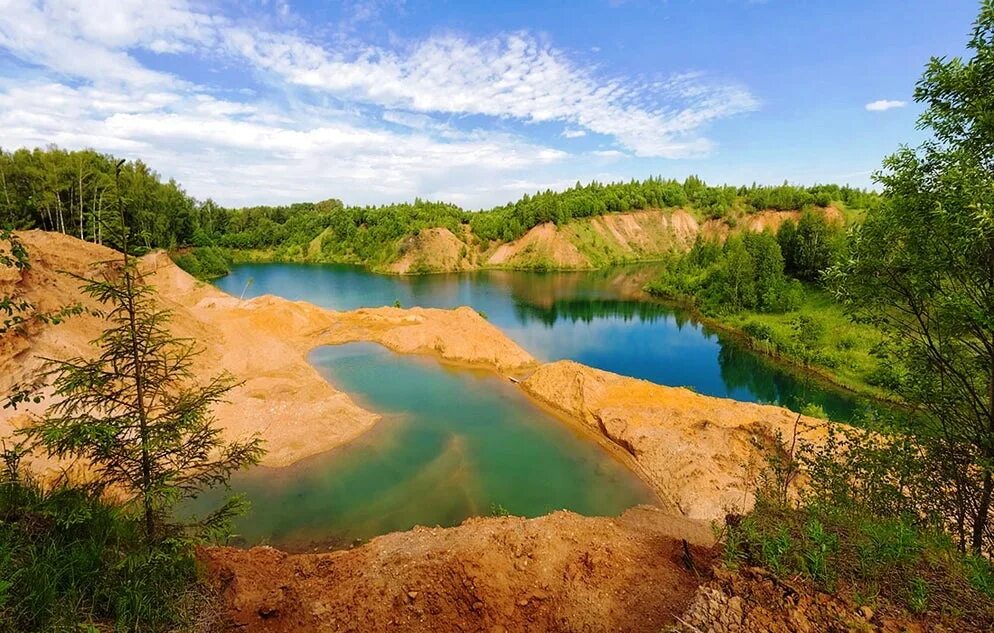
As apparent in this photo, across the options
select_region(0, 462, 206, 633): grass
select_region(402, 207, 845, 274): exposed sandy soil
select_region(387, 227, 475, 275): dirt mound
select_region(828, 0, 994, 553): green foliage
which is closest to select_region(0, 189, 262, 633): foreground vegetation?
select_region(0, 462, 206, 633): grass

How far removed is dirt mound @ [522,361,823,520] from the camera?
18.9 m

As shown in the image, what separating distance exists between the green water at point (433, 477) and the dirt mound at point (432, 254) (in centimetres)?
7331

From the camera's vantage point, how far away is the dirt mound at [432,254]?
100250 mm

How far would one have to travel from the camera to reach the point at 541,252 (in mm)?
102188

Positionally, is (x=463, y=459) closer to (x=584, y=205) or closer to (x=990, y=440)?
(x=990, y=440)

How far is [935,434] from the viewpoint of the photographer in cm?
869

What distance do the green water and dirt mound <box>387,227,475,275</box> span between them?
2886 inches

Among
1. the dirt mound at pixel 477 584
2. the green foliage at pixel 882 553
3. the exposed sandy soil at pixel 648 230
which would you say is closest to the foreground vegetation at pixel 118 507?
the dirt mound at pixel 477 584

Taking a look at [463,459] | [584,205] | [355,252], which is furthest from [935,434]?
[355,252]

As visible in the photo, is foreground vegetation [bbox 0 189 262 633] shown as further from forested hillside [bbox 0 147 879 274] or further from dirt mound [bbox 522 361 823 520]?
forested hillside [bbox 0 147 879 274]

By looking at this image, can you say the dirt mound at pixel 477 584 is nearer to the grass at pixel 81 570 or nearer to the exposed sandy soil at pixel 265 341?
the grass at pixel 81 570

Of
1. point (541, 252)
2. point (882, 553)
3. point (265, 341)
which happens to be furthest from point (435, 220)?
point (882, 553)

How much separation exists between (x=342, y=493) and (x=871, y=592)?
17.0m

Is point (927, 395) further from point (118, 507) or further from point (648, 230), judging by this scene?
point (648, 230)
